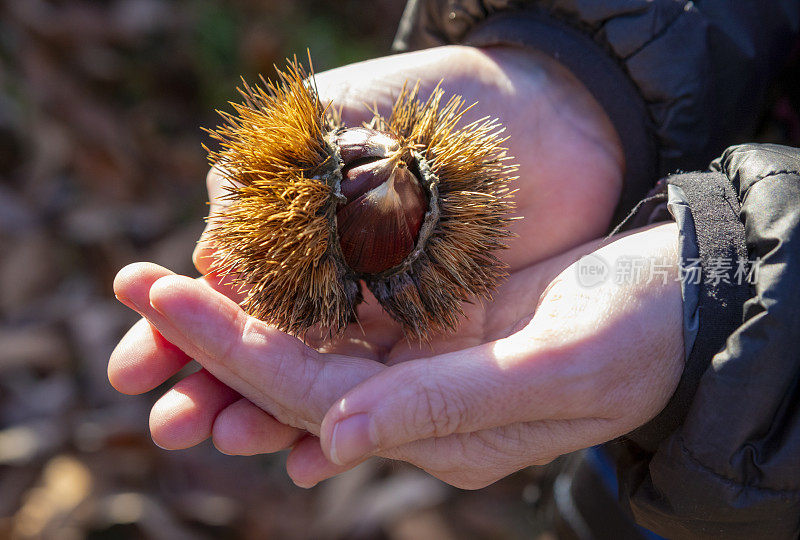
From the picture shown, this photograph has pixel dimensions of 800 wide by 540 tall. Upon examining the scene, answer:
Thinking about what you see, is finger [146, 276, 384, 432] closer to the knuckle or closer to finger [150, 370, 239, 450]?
finger [150, 370, 239, 450]

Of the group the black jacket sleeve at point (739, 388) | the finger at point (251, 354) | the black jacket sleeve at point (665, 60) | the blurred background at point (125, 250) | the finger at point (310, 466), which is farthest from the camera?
the blurred background at point (125, 250)

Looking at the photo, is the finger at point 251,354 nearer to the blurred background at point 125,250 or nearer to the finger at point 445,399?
the finger at point 445,399

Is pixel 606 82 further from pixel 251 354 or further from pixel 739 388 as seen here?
pixel 251 354

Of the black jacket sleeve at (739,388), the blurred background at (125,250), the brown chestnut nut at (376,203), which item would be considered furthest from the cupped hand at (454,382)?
the blurred background at (125,250)

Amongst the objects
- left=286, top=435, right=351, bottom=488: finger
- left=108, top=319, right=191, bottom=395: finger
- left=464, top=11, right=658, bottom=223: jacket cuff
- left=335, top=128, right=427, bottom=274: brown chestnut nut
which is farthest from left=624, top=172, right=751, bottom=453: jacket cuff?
left=108, top=319, right=191, bottom=395: finger

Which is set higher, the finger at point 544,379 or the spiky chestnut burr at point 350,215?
the spiky chestnut burr at point 350,215

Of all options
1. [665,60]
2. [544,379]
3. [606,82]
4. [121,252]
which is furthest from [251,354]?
[121,252]
